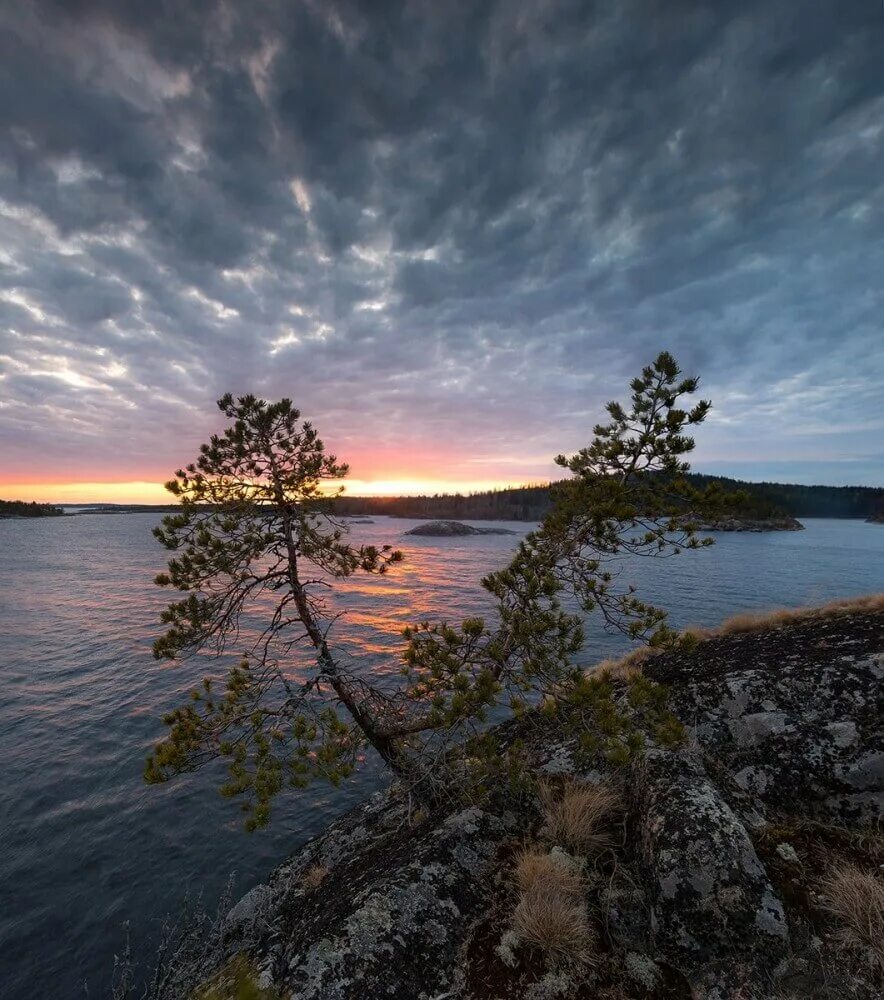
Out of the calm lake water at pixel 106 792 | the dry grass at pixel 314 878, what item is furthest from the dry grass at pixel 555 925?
the calm lake water at pixel 106 792

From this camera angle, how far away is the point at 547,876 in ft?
16.4

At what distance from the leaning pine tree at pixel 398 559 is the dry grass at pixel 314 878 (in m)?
1.55

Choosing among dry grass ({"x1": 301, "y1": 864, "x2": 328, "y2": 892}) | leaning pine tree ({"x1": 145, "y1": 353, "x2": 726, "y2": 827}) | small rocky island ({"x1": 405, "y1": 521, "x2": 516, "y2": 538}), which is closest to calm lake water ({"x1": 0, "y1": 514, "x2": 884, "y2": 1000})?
dry grass ({"x1": 301, "y1": 864, "x2": 328, "y2": 892})

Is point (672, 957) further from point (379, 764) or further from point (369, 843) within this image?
point (379, 764)

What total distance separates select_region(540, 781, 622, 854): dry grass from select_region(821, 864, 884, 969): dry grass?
2.07 meters

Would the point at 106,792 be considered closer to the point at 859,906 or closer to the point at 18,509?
the point at 859,906

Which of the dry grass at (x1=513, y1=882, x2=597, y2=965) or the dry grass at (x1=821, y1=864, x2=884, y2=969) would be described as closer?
the dry grass at (x1=821, y1=864, x2=884, y2=969)

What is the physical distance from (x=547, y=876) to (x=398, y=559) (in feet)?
14.6

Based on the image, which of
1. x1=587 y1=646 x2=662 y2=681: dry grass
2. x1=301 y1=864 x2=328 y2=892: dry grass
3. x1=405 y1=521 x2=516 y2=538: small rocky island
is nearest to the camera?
x1=301 y1=864 x2=328 y2=892: dry grass

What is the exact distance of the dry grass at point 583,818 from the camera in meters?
5.53

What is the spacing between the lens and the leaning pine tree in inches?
229

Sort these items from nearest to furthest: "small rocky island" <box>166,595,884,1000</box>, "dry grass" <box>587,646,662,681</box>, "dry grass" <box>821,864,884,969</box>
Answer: "dry grass" <box>821,864,884,969</box> → "small rocky island" <box>166,595,884,1000</box> → "dry grass" <box>587,646,662,681</box>

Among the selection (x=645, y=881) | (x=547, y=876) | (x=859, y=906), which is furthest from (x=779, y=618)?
(x=547, y=876)

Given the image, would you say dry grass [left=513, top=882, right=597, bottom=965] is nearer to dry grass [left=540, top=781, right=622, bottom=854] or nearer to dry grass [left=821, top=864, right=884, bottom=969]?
dry grass [left=540, top=781, right=622, bottom=854]
